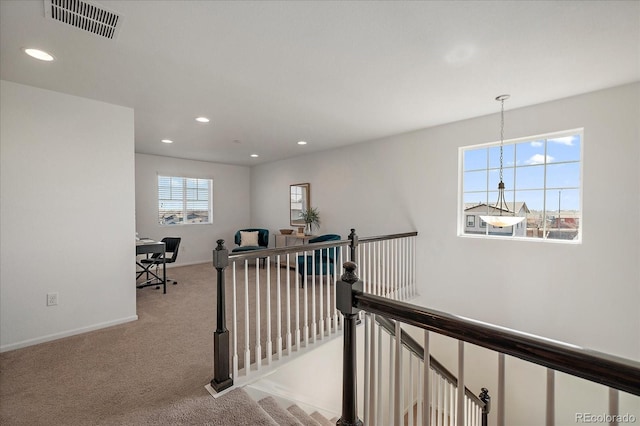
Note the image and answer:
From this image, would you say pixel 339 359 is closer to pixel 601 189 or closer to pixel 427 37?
pixel 427 37

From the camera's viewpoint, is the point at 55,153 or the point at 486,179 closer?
the point at 55,153

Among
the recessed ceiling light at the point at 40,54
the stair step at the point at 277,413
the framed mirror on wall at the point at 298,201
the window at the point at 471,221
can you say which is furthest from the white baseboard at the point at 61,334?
the window at the point at 471,221

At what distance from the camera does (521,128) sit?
3.46 m

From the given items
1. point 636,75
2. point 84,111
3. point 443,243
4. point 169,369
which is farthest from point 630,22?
point 84,111

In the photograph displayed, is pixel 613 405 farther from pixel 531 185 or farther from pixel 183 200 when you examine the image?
pixel 183 200

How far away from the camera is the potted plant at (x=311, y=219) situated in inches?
237

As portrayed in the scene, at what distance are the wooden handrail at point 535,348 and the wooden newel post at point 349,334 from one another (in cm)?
18

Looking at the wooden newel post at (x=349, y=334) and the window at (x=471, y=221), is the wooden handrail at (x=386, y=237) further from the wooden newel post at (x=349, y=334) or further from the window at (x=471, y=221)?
the wooden newel post at (x=349, y=334)

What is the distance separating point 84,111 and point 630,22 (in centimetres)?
464

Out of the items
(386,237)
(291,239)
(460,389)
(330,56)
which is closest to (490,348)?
(460,389)

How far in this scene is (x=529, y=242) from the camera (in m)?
3.43

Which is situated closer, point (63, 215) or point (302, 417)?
point (302, 417)

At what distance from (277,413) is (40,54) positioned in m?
3.27

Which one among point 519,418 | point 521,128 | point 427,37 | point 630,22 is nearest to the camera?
point 630,22
